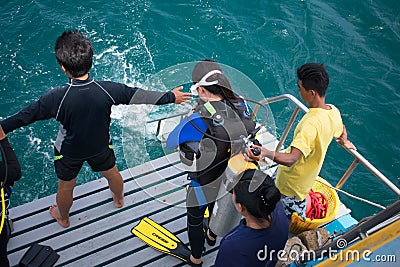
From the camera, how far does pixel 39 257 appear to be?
11.7 feet

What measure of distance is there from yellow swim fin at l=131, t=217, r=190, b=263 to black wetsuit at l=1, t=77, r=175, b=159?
1.03m

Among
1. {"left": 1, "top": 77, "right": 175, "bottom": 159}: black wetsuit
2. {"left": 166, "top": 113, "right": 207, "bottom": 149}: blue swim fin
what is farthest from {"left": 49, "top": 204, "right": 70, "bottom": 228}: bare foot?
{"left": 166, "top": 113, "right": 207, "bottom": 149}: blue swim fin

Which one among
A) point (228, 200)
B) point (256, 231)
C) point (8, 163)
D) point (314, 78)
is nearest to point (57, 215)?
point (8, 163)

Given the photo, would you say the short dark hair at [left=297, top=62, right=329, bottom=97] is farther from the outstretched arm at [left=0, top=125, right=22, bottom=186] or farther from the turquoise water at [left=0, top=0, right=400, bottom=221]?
the turquoise water at [left=0, top=0, right=400, bottom=221]

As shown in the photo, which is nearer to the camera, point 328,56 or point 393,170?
point 393,170

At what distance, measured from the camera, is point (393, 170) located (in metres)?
6.91

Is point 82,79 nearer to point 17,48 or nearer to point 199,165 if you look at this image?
point 199,165

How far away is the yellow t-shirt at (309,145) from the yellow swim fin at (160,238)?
3.65ft

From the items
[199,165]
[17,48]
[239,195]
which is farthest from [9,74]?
[239,195]

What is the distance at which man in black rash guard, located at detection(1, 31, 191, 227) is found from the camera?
9.46ft

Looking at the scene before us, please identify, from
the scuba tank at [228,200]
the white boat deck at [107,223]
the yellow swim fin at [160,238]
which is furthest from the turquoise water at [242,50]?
the scuba tank at [228,200]

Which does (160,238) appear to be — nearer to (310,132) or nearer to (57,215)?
(57,215)

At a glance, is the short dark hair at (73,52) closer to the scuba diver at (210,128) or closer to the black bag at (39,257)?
the scuba diver at (210,128)

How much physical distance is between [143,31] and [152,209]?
16.2 feet
